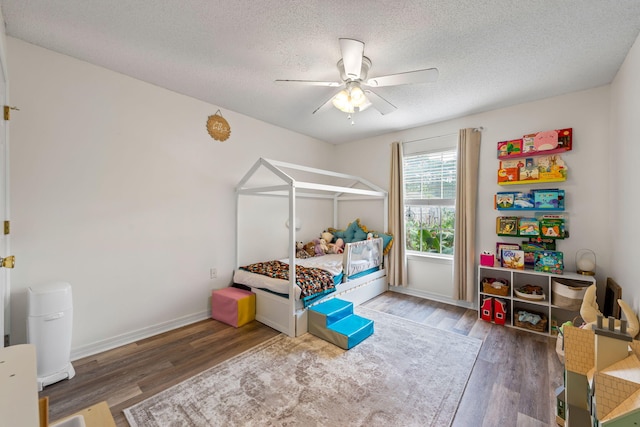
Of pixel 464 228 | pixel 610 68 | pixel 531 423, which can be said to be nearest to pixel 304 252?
pixel 464 228

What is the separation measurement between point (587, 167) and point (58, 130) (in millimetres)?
4881

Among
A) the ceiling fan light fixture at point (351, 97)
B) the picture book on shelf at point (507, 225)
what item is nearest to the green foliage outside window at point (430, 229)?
the picture book on shelf at point (507, 225)

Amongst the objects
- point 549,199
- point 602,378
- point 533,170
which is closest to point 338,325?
point 602,378

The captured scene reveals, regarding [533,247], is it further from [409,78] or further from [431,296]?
[409,78]

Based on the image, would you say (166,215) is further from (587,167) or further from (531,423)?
(587,167)

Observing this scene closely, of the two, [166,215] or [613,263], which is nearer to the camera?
[613,263]

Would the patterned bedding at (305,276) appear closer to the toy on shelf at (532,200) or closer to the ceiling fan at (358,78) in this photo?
the ceiling fan at (358,78)

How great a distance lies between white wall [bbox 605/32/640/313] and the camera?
185 centimetres

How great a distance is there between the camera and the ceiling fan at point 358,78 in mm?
1792

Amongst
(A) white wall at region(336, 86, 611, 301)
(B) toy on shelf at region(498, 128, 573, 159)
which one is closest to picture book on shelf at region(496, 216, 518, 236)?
(A) white wall at region(336, 86, 611, 301)

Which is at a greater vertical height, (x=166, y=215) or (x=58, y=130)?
(x=58, y=130)

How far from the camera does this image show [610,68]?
2260 mm

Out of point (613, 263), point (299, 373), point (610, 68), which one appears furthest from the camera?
point (613, 263)

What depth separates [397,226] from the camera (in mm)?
3943
